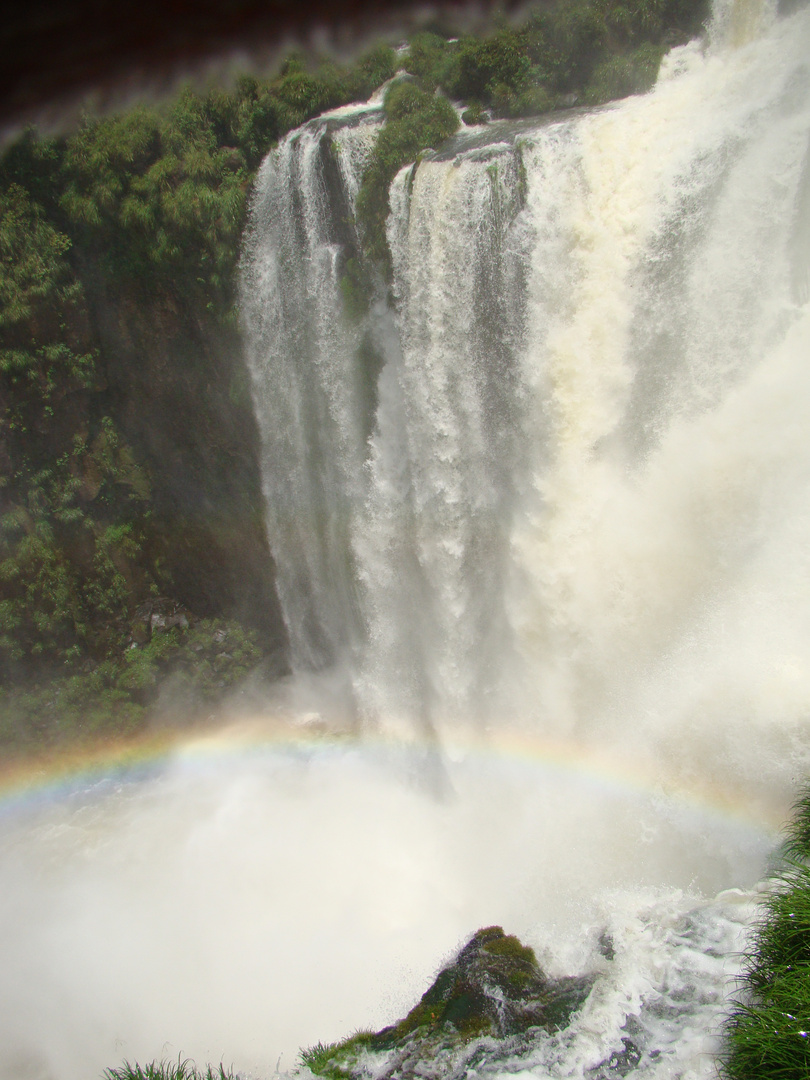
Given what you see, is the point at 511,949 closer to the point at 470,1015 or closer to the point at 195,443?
the point at 470,1015

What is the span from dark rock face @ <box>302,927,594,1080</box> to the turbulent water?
22cm

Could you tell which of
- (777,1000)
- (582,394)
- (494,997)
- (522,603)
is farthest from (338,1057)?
(582,394)

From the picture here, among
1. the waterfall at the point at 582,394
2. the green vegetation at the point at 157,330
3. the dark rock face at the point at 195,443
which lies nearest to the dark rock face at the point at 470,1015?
the waterfall at the point at 582,394

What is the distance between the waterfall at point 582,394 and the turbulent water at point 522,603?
0.04 meters

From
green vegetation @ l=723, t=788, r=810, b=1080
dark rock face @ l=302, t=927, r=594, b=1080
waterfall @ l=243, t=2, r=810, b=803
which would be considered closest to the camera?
green vegetation @ l=723, t=788, r=810, b=1080

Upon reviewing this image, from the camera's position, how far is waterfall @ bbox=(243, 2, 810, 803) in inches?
292

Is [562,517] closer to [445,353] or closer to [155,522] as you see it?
[445,353]

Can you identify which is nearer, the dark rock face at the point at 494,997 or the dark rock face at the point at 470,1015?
the dark rock face at the point at 470,1015

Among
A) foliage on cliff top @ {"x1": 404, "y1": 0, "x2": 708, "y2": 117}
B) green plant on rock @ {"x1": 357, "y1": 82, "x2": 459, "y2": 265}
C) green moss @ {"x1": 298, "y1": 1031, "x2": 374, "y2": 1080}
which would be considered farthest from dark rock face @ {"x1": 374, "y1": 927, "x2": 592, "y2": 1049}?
foliage on cliff top @ {"x1": 404, "y1": 0, "x2": 708, "y2": 117}

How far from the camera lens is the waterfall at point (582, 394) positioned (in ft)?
24.3

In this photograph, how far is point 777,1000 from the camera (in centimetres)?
448

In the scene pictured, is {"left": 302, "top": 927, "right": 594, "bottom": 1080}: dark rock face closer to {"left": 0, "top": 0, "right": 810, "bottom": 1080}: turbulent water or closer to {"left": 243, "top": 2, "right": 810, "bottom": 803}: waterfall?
{"left": 0, "top": 0, "right": 810, "bottom": 1080}: turbulent water

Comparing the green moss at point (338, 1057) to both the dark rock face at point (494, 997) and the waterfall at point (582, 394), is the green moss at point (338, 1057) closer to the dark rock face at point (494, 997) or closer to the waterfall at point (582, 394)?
the dark rock face at point (494, 997)

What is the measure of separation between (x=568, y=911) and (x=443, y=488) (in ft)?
18.1
